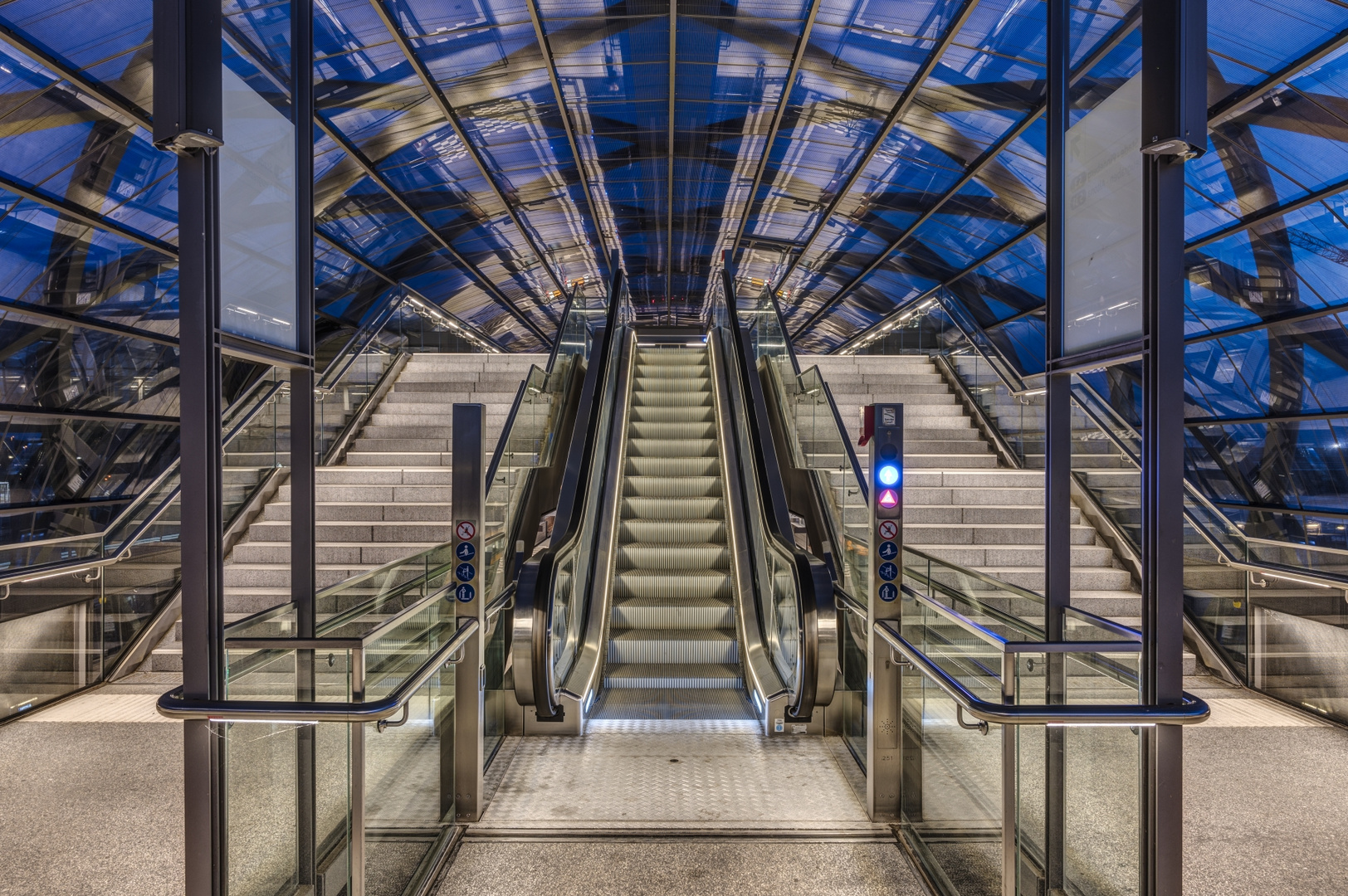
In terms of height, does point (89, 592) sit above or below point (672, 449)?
below

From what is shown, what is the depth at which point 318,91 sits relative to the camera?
9.02 metres

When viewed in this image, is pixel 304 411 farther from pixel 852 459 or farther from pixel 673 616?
pixel 673 616

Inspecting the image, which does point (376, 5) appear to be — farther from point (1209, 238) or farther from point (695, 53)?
point (1209, 238)

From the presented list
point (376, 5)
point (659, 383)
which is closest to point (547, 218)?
point (659, 383)

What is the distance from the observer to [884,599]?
382 centimetres

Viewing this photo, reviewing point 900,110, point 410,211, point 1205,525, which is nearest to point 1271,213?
point 900,110

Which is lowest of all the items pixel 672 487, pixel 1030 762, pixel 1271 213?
pixel 1030 762

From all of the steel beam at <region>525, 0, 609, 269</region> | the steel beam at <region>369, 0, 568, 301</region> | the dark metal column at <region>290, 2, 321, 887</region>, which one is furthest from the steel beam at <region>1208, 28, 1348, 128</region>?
the steel beam at <region>369, 0, 568, 301</region>

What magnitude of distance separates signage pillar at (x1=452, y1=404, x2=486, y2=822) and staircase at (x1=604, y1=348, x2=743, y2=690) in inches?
83.9

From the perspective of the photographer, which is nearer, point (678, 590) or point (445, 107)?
point (678, 590)

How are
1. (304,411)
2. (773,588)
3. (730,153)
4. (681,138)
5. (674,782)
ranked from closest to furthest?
(304,411), (674,782), (773,588), (681,138), (730,153)

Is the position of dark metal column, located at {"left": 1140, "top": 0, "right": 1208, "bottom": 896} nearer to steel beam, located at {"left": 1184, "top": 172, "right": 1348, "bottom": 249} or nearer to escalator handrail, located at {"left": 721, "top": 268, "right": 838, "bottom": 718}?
escalator handrail, located at {"left": 721, "top": 268, "right": 838, "bottom": 718}

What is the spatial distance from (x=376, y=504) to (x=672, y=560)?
2905 mm

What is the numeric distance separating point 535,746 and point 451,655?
1.61 meters
